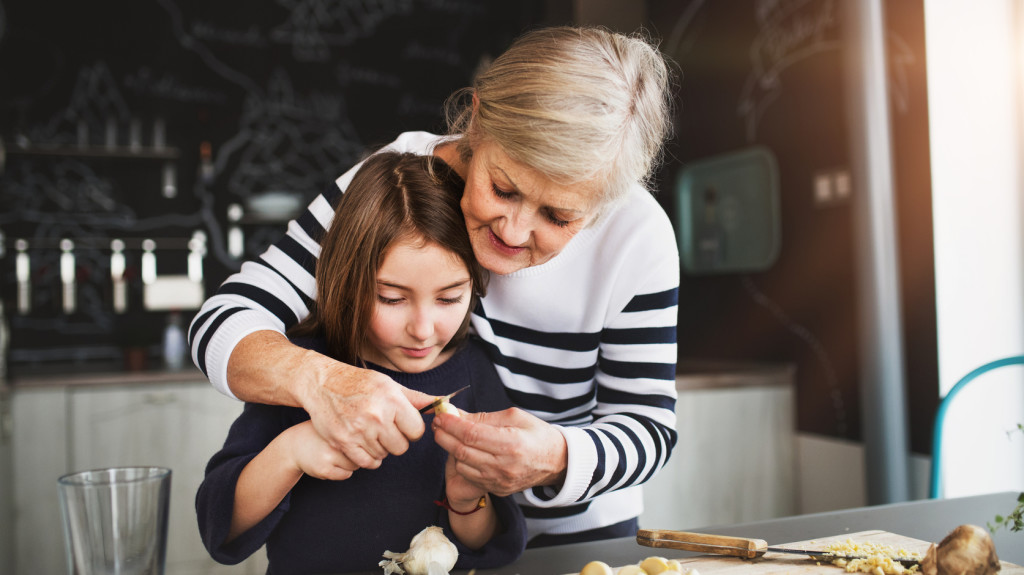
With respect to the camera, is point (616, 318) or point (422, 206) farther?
point (616, 318)

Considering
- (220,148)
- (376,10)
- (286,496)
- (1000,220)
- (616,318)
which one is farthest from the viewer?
(376,10)

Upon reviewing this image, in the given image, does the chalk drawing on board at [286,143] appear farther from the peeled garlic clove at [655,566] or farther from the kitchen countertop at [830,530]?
the peeled garlic clove at [655,566]

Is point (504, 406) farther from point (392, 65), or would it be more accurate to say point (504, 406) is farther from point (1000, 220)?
point (392, 65)

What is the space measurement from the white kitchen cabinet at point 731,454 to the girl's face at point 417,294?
68.7 inches

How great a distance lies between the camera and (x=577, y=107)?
0.84m

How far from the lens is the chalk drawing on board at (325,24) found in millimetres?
3619

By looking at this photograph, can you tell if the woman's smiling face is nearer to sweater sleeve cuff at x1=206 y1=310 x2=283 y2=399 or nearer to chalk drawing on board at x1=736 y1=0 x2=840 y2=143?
sweater sleeve cuff at x1=206 y1=310 x2=283 y2=399

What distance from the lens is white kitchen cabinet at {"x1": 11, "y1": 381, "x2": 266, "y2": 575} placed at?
2.42 meters

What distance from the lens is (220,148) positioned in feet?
11.4

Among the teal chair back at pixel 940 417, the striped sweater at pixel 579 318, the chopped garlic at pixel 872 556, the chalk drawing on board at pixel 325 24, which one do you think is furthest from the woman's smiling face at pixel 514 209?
the chalk drawing on board at pixel 325 24

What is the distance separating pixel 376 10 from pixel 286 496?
3.28m

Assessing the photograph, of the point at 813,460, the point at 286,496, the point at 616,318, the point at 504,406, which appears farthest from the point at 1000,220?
the point at 286,496

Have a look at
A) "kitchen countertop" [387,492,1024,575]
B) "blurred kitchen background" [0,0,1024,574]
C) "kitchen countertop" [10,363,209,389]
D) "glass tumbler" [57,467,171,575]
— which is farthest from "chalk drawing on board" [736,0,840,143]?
"glass tumbler" [57,467,171,575]

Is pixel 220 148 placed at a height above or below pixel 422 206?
above
